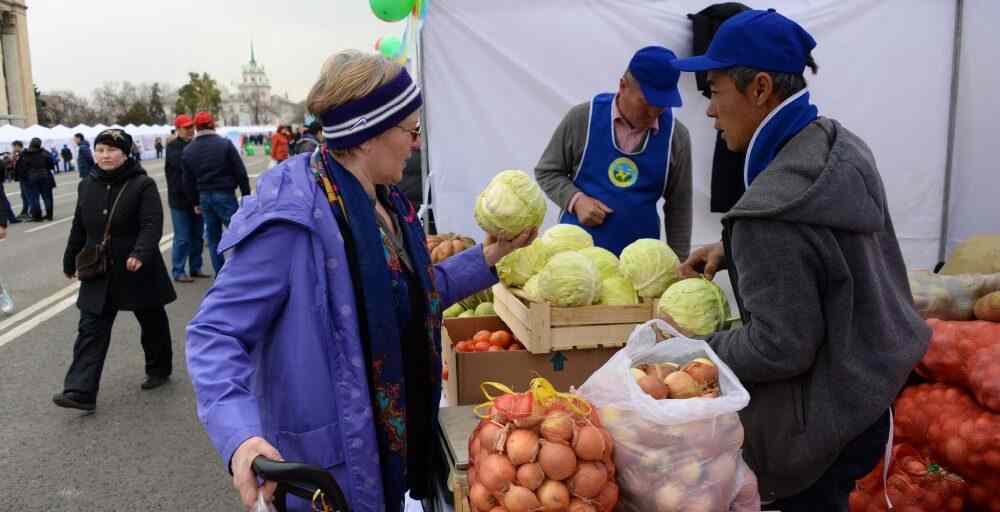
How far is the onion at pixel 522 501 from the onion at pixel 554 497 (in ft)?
0.05

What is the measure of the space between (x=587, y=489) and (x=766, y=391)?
69 cm

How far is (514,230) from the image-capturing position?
109 inches

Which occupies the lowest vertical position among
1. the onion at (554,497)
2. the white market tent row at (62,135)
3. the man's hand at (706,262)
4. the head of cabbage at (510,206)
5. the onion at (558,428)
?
the onion at (554,497)

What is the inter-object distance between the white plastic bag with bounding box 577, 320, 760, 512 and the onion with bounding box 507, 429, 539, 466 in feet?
0.69

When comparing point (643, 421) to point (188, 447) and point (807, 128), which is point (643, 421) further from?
point (188, 447)

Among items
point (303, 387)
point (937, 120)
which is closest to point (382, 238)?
point (303, 387)

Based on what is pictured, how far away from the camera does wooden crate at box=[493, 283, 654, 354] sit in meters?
2.86

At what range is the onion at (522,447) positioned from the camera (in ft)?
4.84

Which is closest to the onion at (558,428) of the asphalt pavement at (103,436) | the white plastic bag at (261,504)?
the white plastic bag at (261,504)

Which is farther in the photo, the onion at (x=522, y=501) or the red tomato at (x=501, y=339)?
the red tomato at (x=501, y=339)

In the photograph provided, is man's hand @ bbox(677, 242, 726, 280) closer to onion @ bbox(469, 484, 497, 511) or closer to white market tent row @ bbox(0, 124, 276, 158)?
onion @ bbox(469, 484, 497, 511)

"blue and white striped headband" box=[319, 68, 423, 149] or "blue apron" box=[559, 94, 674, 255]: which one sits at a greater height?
"blue and white striped headband" box=[319, 68, 423, 149]

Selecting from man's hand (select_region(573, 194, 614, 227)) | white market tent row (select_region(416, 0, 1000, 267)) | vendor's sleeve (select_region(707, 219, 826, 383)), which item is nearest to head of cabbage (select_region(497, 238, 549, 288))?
man's hand (select_region(573, 194, 614, 227))

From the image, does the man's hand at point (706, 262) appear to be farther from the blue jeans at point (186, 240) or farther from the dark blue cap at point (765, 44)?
the blue jeans at point (186, 240)
